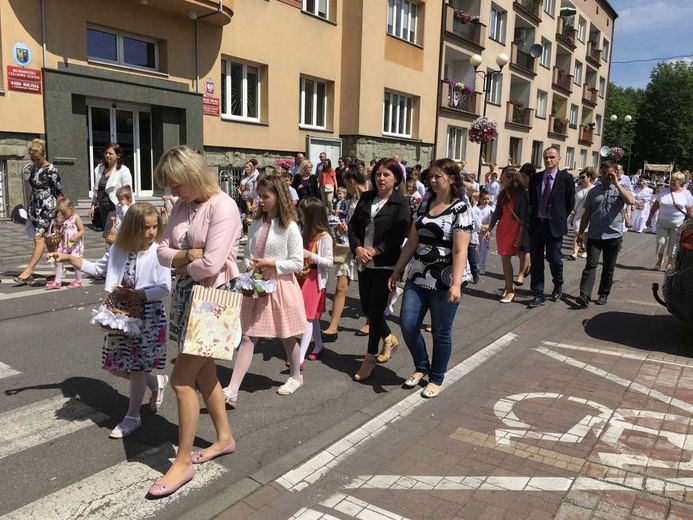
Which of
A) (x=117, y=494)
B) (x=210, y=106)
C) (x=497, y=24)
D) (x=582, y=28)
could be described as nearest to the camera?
(x=117, y=494)

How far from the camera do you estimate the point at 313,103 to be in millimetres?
18984

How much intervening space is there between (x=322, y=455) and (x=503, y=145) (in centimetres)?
2787

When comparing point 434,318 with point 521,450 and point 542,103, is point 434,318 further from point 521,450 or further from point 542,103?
point 542,103

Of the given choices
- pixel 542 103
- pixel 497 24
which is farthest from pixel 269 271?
pixel 542 103

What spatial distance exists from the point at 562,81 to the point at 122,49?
30421 millimetres

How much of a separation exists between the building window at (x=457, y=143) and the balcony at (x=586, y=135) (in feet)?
63.2

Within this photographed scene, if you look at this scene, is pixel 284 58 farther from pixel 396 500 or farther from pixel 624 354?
pixel 396 500

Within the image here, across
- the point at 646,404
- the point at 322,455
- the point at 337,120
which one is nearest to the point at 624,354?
the point at 646,404

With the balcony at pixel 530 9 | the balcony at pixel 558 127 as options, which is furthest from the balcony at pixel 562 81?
the balcony at pixel 530 9

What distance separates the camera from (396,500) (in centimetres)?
311

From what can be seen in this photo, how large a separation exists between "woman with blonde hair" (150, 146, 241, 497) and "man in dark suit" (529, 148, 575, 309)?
17.9 ft

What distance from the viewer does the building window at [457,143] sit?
82.9 ft

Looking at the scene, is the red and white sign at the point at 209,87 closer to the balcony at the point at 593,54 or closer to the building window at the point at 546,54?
the building window at the point at 546,54

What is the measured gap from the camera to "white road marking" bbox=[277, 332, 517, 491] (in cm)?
331
